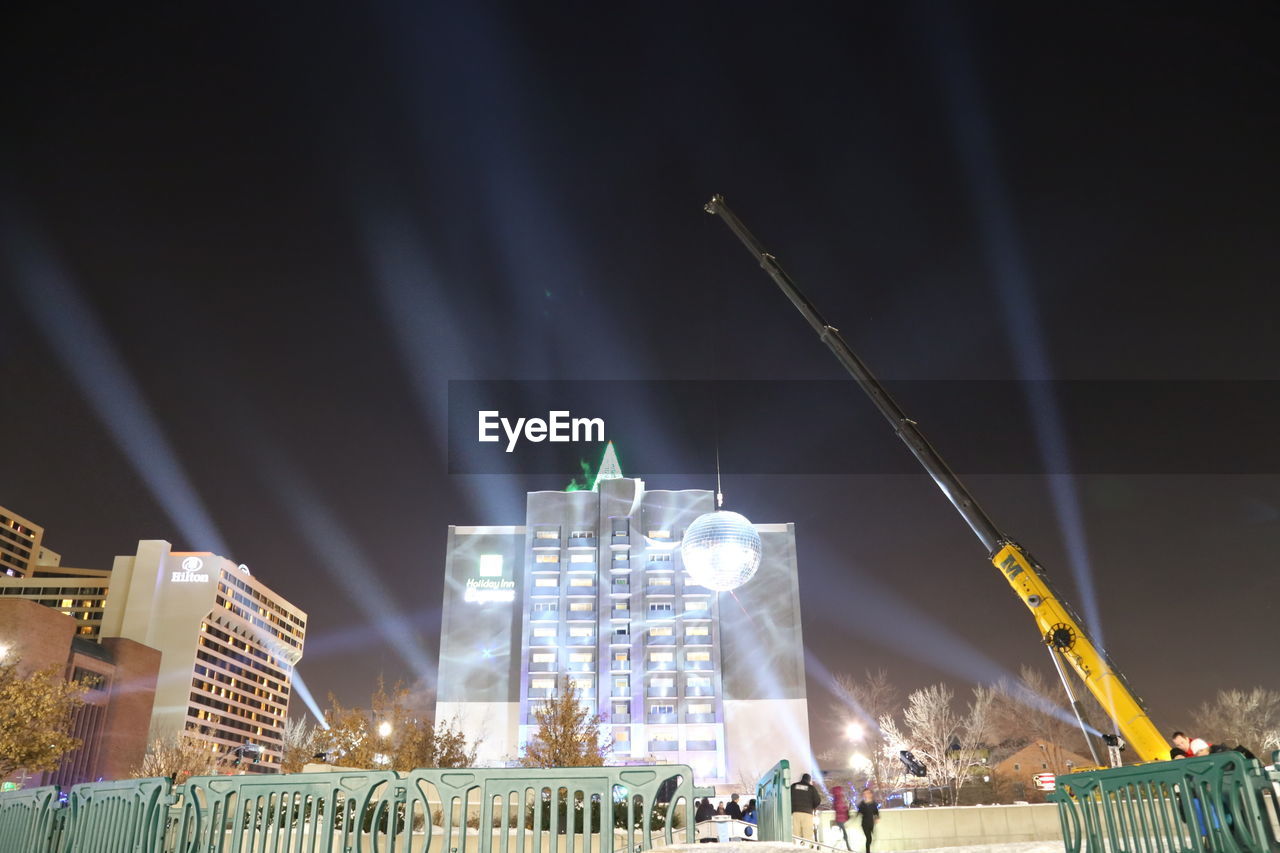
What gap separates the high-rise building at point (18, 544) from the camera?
178000mm

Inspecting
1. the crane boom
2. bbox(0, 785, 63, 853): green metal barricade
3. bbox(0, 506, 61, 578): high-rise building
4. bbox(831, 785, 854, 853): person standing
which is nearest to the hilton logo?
bbox(0, 506, 61, 578): high-rise building

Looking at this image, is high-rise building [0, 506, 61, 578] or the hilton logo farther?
high-rise building [0, 506, 61, 578]

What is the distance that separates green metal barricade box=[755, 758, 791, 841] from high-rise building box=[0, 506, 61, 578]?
20617 cm

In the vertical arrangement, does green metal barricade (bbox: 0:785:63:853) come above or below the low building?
below

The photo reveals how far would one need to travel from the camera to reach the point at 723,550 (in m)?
32.5

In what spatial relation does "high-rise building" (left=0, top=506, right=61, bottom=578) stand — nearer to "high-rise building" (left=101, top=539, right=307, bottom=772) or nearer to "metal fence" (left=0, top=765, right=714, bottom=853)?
"high-rise building" (left=101, top=539, right=307, bottom=772)

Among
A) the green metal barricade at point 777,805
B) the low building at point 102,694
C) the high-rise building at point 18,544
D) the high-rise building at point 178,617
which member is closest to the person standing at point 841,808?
the green metal barricade at point 777,805

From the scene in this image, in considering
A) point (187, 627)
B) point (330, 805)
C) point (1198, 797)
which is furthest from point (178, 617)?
point (1198, 797)

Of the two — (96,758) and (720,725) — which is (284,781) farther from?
(96,758)

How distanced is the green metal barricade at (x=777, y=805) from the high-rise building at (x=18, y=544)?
206171 mm

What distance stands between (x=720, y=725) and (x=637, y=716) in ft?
26.2

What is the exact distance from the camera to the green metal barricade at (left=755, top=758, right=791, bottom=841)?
9.19 metres

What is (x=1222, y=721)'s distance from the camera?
86125 mm

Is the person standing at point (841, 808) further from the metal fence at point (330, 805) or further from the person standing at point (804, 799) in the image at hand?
the metal fence at point (330, 805)
